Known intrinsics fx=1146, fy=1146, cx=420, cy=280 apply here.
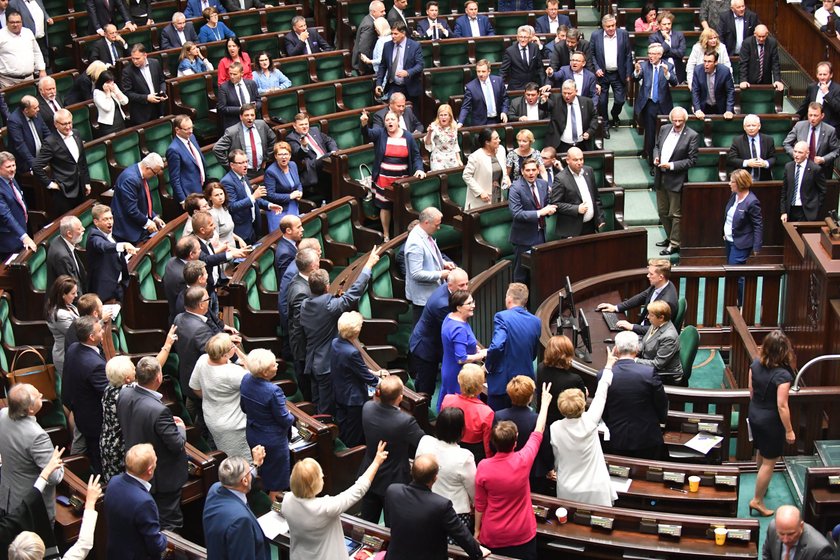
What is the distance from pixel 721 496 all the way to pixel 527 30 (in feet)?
18.3

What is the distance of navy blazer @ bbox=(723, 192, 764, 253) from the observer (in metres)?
7.69

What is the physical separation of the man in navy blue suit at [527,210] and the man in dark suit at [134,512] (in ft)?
12.1

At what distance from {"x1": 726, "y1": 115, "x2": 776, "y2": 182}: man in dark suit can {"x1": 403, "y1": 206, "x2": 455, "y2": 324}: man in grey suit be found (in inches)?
122

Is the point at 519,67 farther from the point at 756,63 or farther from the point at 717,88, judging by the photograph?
the point at 756,63

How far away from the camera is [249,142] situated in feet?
27.5

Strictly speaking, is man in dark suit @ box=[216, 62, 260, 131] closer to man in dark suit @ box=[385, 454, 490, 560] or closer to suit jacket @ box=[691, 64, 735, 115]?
suit jacket @ box=[691, 64, 735, 115]

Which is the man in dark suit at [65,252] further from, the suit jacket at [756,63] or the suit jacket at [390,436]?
the suit jacket at [756,63]

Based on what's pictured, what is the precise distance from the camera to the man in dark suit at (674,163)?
855cm

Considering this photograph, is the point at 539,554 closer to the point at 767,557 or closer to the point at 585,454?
the point at 585,454

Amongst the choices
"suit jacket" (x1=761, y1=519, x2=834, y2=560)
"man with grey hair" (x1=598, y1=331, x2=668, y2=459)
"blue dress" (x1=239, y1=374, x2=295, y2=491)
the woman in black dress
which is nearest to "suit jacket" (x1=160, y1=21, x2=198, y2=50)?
"blue dress" (x1=239, y1=374, x2=295, y2=491)

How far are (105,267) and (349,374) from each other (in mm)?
1938

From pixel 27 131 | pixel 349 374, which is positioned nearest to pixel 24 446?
pixel 349 374

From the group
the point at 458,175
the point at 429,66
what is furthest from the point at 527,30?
the point at 458,175

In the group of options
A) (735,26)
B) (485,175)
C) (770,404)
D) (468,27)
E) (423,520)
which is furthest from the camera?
(468,27)
